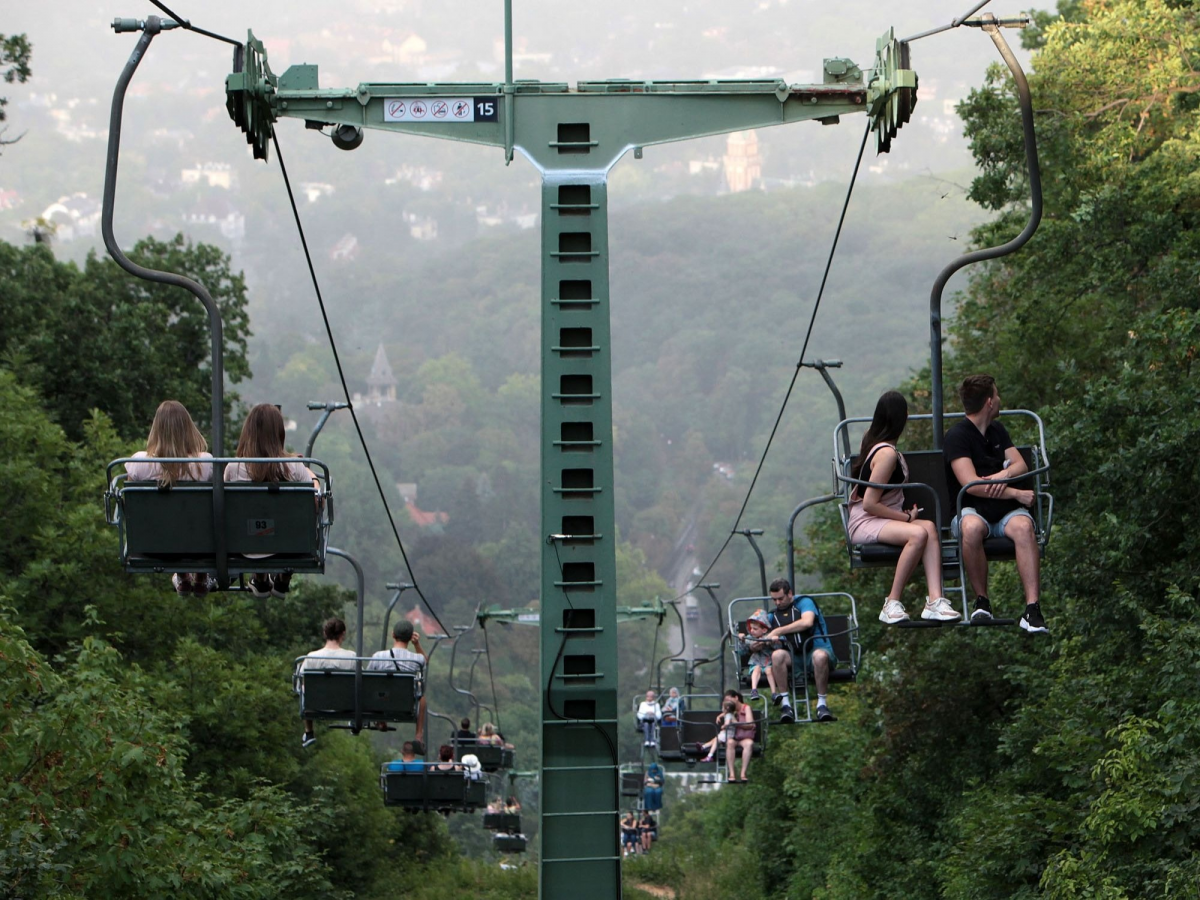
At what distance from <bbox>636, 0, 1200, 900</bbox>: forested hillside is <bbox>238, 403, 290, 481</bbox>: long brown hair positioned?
8.59 m

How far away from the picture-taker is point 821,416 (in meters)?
126

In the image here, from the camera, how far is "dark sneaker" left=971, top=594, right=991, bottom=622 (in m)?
8.20

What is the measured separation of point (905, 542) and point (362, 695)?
6.08m

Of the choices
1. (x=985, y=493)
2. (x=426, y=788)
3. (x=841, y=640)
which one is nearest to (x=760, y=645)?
(x=841, y=640)

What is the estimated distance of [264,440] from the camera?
28.1 ft

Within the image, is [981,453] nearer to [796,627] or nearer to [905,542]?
[905,542]

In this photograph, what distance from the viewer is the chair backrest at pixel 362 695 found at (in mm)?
13352

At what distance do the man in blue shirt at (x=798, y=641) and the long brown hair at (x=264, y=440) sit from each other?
15.0 feet

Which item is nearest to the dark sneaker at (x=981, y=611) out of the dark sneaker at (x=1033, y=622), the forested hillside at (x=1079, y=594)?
the dark sneaker at (x=1033, y=622)

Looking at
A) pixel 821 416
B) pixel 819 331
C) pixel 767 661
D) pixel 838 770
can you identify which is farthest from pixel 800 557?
pixel 819 331

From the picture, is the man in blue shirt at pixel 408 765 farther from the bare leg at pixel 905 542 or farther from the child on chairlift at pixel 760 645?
the bare leg at pixel 905 542

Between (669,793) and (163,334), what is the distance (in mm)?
55248

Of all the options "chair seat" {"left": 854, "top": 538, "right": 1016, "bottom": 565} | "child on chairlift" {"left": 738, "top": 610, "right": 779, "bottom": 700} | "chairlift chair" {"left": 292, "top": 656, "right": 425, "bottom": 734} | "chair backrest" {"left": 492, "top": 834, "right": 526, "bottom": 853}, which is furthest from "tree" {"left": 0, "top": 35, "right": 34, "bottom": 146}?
"chair seat" {"left": 854, "top": 538, "right": 1016, "bottom": 565}

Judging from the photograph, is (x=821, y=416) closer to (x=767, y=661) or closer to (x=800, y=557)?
(x=800, y=557)
